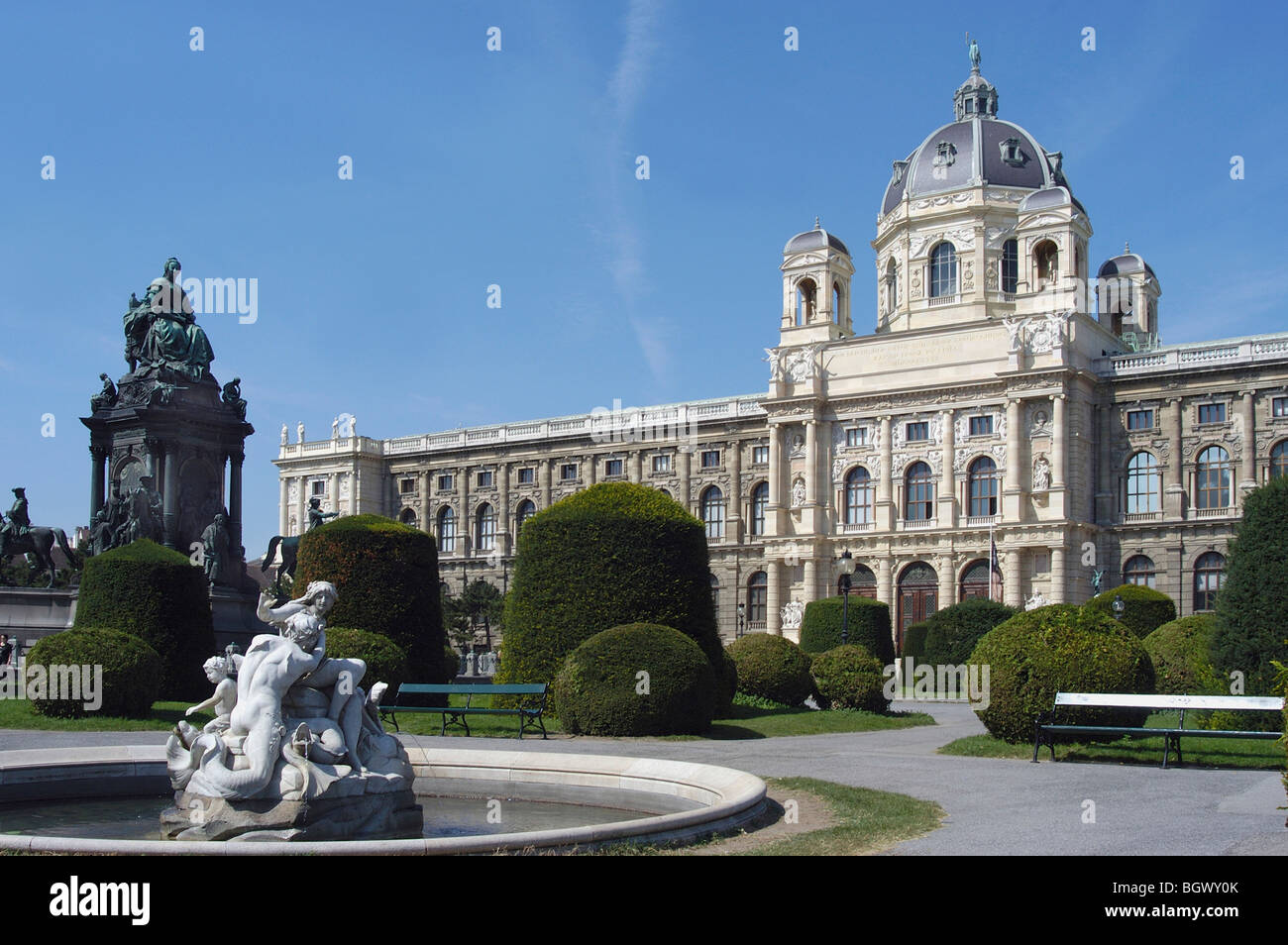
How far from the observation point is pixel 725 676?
24469 mm

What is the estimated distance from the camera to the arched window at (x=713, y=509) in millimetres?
70500

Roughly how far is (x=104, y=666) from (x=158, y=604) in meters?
3.13

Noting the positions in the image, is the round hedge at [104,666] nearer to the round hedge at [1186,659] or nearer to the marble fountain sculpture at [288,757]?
the marble fountain sculpture at [288,757]

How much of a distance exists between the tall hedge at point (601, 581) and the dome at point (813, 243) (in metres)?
45.0

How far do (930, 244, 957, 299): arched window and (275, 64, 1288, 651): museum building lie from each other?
10cm

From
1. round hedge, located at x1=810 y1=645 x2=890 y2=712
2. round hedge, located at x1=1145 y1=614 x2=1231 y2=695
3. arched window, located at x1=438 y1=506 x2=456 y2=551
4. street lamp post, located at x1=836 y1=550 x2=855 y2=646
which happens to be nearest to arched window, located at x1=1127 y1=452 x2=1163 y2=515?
street lamp post, located at x1=836 y1=550 x2=855 y2=646

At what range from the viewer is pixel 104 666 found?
20.6 metres

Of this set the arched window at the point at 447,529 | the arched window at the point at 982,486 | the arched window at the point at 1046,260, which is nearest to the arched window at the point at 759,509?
the arched window at the point at 982,486

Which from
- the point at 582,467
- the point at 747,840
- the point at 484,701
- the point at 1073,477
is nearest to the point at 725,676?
the point at 484,701

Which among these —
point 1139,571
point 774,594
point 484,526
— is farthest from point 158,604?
point 484,526

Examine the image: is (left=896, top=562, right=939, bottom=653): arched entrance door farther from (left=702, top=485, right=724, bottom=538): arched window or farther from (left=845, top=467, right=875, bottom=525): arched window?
(left=702, top=485, right=724, bottom=538): arched window

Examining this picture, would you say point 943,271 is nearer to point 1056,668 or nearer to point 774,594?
point 774,594
